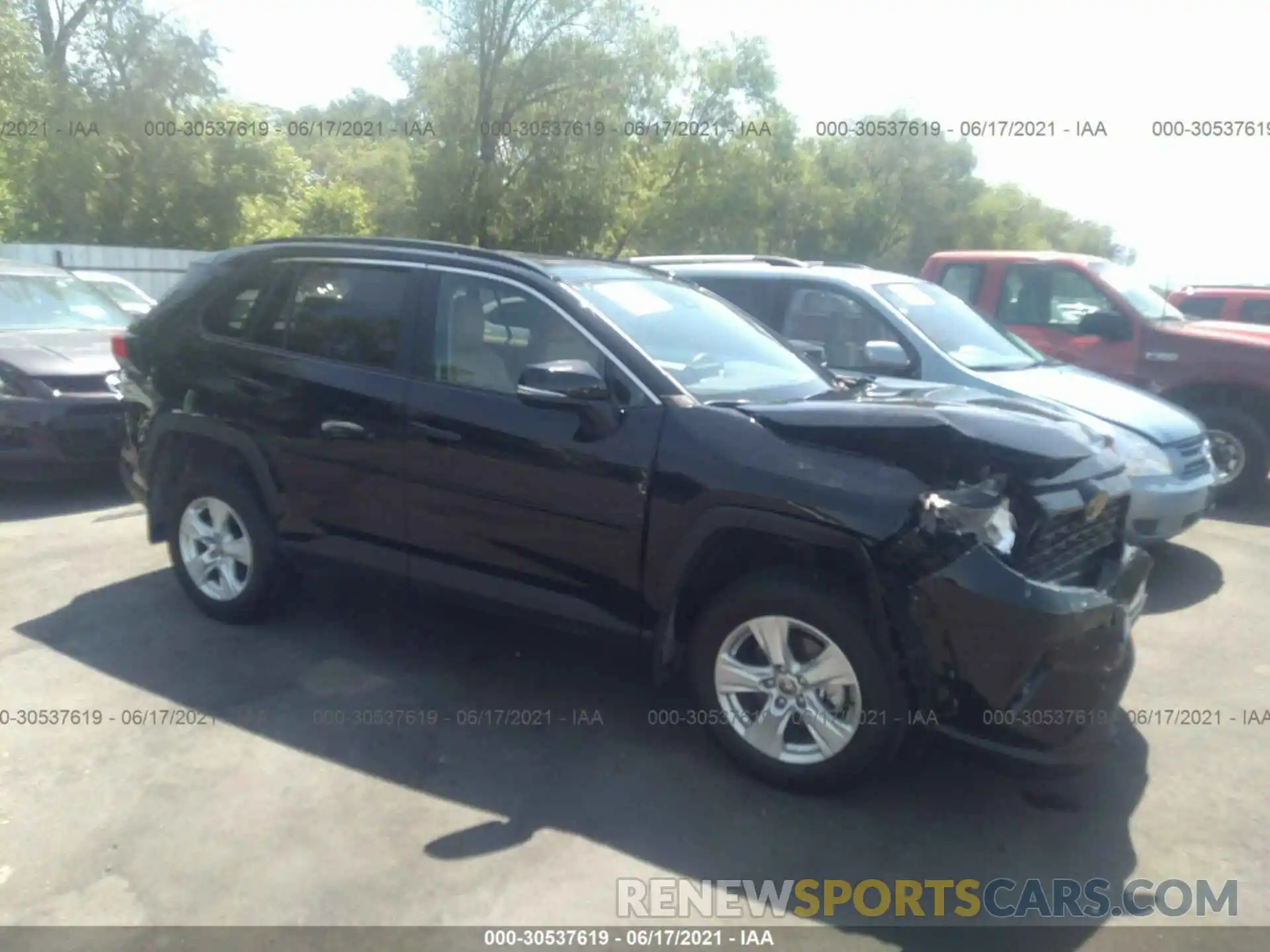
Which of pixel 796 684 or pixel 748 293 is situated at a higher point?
pixel 748 293

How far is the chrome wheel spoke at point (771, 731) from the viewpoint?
374cm

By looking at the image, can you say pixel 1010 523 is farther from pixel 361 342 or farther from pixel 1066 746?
pixel 361 342

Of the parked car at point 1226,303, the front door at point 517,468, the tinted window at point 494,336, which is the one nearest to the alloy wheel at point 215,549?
the front door at point 517,468

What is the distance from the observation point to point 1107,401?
6.61 meters

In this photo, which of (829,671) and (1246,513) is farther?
(1246,513)

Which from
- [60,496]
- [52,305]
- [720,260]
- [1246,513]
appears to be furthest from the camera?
[52,305]

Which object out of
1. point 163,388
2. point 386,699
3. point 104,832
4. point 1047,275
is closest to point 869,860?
point 386,699

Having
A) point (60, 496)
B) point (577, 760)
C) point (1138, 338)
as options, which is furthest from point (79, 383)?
point (1138, 338)

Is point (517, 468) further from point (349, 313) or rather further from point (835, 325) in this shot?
point (835, 325)

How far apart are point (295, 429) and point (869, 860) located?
10.0ft

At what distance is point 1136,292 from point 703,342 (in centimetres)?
613

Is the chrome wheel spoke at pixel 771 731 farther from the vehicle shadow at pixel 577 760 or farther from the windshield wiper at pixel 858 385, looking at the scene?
the windshield wiper at pixel 858 385

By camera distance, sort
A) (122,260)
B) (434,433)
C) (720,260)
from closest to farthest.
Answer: (434,433)
(720,260)
(122,260)

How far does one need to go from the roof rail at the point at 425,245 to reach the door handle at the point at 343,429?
0.84m
